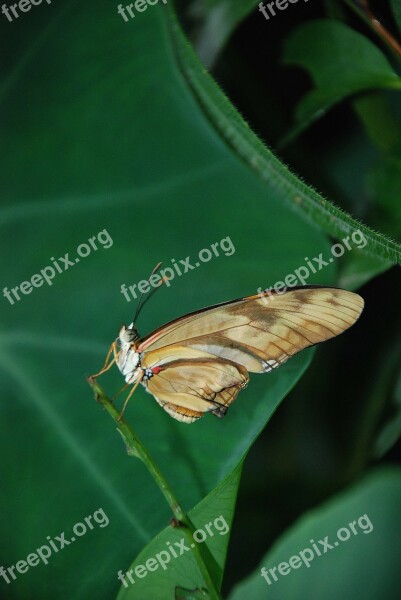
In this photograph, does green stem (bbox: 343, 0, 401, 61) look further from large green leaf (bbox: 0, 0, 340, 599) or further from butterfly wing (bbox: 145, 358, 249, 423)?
butterfly wing (bbox: 145, 358, 249, 423)

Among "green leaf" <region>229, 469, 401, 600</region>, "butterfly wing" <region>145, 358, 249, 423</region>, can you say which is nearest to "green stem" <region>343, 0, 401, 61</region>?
"butterfly wing" <region>145, 358, 249, 423</region>

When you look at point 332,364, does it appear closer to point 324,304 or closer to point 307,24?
point 324,304

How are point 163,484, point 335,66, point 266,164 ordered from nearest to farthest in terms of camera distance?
point 163,484 < point 266,164 < point 335,66

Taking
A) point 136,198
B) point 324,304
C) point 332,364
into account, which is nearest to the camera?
point 324,304

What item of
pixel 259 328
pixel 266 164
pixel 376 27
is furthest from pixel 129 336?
pixel 376 27

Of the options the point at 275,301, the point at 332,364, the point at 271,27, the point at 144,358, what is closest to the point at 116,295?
the point at 144,358

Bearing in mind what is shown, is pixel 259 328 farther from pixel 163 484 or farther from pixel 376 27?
pixel 376 27

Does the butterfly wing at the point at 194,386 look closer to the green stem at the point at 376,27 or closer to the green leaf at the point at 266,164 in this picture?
the green leaf at the point at 266,164
